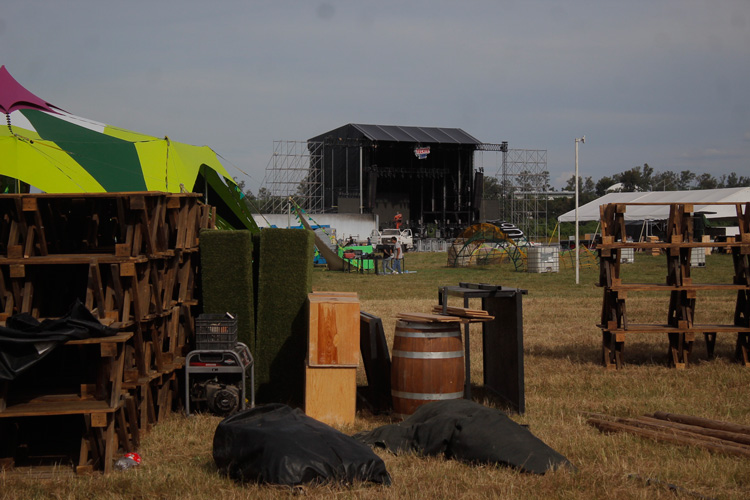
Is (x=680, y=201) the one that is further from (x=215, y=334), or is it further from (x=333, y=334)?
Result: (x=215, y=334)

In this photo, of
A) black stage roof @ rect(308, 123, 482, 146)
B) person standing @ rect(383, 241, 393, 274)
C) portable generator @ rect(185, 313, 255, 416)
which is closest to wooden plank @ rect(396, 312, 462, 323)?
portable generator @ rect(185, 313, 255, 416)

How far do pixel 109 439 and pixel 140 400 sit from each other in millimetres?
956

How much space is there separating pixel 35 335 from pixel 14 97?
22.8ft

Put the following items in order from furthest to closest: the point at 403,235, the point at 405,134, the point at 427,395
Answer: the point at 405,134
the point at 403,235
the point at 427,395

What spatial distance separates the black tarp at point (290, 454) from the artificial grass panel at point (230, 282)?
208cm

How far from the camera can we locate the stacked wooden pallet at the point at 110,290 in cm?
501

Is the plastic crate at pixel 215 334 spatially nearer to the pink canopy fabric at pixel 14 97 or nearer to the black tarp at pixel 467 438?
the black tarp at pixel 467 438

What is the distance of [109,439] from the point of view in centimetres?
495

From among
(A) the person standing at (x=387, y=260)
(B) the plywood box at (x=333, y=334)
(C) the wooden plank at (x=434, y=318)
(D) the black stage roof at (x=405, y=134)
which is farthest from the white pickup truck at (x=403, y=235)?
(B) the plywood box at (x=333, y=334)

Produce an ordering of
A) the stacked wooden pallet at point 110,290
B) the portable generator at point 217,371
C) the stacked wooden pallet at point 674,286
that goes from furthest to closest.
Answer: the stacked wooden pallet at point 674,286
the portable generator at point 217,371
the stacked wooden pallet at point 110,290

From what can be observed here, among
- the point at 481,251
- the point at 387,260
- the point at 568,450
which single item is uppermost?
Answer: the point at 481,251

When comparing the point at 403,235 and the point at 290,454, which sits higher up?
the point at 403,235

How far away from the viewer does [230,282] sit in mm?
7004

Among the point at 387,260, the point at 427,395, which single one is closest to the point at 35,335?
the point at 427,395
